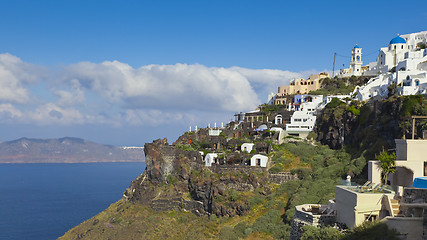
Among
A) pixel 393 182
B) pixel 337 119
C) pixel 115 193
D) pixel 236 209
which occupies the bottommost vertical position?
pixel 115 193

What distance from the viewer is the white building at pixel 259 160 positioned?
4888cm

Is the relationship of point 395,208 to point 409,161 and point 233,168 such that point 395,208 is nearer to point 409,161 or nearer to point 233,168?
point 409,161

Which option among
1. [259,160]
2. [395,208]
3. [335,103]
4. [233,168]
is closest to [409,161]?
[395,208]

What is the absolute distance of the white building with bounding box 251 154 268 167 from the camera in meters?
48.9

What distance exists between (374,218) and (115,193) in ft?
398

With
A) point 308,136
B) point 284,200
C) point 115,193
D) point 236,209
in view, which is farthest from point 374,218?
point 115,193

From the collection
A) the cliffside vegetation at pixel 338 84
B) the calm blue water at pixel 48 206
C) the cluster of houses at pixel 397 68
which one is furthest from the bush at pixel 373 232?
the calm blue water at pixel 48 206

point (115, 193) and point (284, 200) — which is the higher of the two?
point (284, 200)

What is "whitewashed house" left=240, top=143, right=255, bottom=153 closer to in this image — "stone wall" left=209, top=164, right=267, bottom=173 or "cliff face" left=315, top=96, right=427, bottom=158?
"stone wall" left=209, top=164, right=267, bottom=173

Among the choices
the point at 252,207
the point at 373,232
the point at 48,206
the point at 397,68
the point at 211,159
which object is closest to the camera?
the point at 373,232

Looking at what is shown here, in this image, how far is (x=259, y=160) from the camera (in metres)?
49.1

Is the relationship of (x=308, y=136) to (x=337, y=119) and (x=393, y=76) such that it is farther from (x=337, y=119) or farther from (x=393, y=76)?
(x=393, y=76)

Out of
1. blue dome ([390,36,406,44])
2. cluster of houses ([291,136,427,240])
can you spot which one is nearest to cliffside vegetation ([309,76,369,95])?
blue dome ([390,36,406,44])

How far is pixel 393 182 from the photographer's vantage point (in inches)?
811
